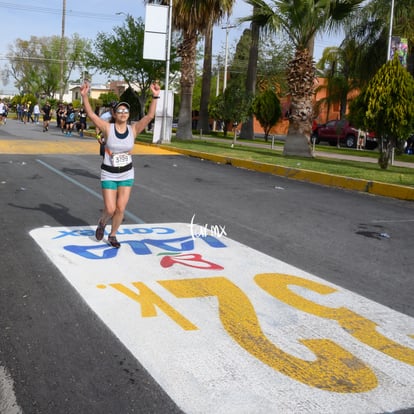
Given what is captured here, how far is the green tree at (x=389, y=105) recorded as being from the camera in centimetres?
1502

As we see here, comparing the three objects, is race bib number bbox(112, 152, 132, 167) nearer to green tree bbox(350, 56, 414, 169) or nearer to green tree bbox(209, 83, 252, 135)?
green tree bbox(350, 56, 414, 169)

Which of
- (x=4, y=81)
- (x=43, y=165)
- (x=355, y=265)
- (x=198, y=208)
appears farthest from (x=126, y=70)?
(x=4, y=81)

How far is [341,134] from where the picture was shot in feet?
114

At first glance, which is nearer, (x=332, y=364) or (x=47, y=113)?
(x=332, y=364)

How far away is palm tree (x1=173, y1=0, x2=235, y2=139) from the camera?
82.5ft

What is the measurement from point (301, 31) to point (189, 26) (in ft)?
26.5

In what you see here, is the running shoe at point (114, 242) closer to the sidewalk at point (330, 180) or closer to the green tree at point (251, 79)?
the sidewalk at point (330, 180)

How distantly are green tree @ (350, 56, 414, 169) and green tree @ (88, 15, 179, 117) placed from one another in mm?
20087

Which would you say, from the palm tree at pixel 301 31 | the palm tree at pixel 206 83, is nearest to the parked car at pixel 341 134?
the palm tree at pixel 206 83

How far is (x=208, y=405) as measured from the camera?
3160 mm

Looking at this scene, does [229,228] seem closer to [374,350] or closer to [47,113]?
[374,350]

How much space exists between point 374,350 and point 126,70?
33.0m

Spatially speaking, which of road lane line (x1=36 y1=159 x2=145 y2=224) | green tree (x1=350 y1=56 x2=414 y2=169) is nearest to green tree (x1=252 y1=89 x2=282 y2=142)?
green tree (x1=350 y1=56 x2=414 y2=169)

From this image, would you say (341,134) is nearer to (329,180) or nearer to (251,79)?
(251,79)
